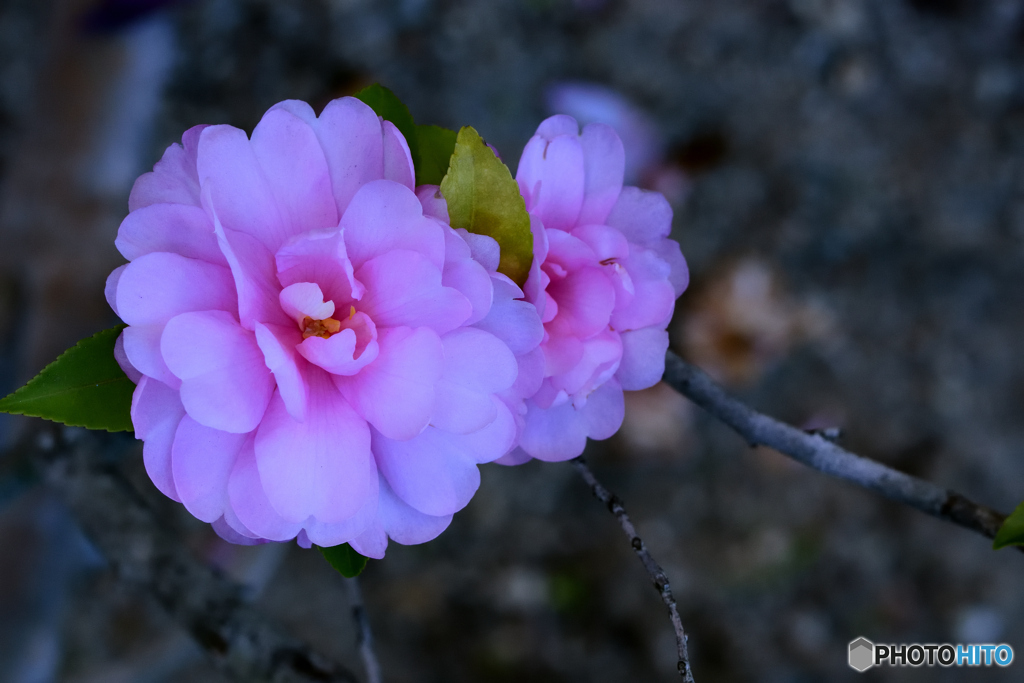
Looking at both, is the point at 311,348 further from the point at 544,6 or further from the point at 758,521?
the point at 758,521

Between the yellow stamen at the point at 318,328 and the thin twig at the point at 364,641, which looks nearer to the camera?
the yellow stamen at the point at 318,328

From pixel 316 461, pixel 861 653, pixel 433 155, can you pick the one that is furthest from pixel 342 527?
pixel 861 653

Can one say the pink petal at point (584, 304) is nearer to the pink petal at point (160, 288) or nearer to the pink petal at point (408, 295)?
the pink petal at point (408, 295)

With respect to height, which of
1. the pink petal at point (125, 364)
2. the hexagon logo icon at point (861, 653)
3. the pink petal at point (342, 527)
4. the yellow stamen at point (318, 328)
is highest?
the yellow stamen at point (318, 328)

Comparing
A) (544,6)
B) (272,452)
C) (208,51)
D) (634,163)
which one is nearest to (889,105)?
(634,163)

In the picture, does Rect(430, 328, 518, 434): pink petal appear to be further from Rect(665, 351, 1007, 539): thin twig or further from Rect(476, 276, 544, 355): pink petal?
Rect(665, 351, 1007, 539): thin twig

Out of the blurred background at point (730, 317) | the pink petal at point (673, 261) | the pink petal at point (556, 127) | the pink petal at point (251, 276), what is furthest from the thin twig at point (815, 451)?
the blurred background at point (730, 317)

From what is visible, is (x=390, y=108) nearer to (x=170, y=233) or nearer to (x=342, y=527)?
(x=170, y=233)
